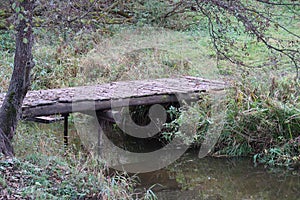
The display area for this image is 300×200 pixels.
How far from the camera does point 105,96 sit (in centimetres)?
681

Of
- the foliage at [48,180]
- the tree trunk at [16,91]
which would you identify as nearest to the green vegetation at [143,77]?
the foliage at [48,180]

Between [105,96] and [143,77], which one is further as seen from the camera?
[143,77]

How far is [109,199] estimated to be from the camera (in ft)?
14.4

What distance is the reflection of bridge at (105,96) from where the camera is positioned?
6.21 meters

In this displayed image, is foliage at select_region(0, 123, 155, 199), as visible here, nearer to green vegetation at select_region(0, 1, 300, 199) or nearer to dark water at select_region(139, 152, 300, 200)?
green vegetation at select_region(0, 1, 300, 199)

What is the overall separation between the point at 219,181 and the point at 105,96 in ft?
6.16

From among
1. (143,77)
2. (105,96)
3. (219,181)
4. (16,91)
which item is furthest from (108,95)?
(143,77)

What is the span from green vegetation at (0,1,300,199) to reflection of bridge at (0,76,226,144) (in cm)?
25

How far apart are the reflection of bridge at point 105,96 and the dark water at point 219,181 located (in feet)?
3.22

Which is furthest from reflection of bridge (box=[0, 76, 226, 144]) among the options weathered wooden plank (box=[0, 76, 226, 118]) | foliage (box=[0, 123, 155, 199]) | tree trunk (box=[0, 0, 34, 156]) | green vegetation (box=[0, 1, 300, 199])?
foliage (box=[0, 123, 155, 199])

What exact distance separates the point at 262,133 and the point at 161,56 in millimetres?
4084

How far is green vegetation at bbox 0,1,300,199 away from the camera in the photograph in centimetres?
456

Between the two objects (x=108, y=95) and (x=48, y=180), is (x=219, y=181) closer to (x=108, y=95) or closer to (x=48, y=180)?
(x=108, y=95)

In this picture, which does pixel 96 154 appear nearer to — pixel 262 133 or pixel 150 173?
pixel 150 173
